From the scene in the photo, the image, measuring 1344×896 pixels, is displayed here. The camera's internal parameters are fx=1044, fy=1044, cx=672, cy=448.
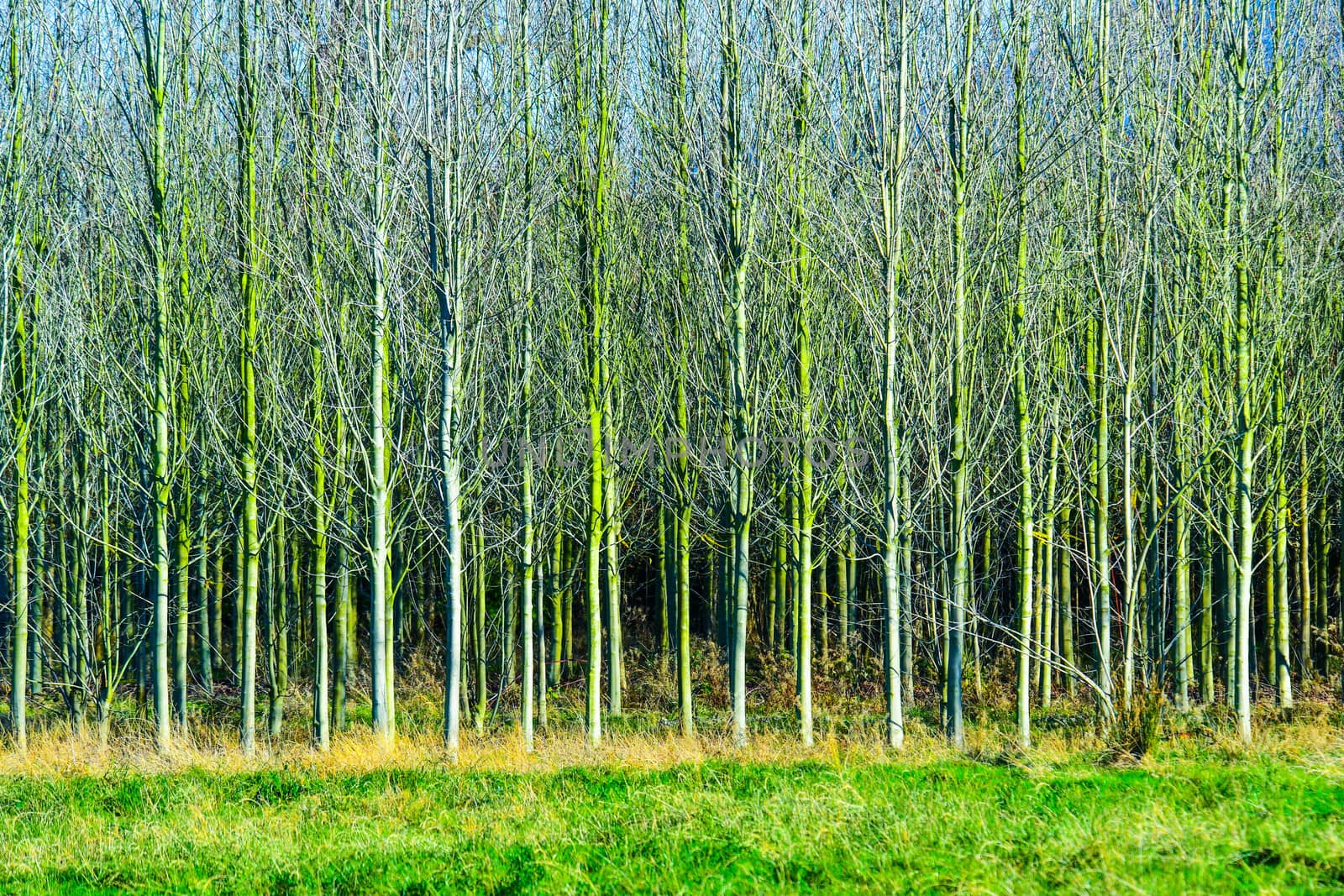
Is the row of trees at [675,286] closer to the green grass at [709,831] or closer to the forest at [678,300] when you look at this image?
the forest at [678,300]

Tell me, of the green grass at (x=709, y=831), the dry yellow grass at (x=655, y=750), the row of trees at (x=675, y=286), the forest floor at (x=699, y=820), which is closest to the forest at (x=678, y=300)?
the row of trees at (x=675, y=286)

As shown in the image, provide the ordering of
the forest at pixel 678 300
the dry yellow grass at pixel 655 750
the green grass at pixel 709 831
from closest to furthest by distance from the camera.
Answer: the green grass at pixel 709 831
the dry yellow grass at pixel 655 750
the forest at pixel 678 300

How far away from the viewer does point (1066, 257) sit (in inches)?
477

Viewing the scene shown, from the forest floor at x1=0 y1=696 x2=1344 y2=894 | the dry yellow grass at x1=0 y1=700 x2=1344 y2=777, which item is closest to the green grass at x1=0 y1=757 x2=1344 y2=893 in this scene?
the forest floor at x1=0 y1=696 x2=1344 y2=894

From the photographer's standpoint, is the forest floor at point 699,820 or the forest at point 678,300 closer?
the forest floor at point 699,820

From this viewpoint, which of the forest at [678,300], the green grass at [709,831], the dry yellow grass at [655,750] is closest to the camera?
the green grass at [709,831]

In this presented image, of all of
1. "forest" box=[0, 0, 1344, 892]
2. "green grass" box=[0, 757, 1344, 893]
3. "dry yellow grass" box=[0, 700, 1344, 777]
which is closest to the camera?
"green grass" box=[0, 757, 1344, 893]

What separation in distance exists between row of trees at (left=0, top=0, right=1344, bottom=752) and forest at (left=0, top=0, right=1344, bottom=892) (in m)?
0.08

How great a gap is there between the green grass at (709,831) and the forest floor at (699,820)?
20 millimetres

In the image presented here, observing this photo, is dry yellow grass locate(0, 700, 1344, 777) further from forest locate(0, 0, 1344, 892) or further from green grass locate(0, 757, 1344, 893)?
green grass locate(0, 757, 1344, 893)

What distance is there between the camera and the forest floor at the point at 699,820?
202 inches

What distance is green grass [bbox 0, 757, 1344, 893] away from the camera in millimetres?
5078

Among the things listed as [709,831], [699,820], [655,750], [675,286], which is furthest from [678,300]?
[709,831]

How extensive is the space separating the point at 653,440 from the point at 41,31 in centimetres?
912
